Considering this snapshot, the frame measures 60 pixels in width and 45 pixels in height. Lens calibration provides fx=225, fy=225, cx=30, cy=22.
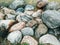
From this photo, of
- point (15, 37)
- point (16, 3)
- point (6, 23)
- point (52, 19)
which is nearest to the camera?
point (15, 37)

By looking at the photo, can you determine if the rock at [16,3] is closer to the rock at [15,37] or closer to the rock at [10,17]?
the rock at [10,17]

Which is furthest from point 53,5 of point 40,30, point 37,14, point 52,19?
point 40,30

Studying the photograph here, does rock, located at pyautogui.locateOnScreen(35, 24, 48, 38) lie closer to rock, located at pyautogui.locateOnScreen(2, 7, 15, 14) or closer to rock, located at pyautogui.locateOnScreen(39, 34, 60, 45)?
rock, located at pyautogui.locateOnScreen(39, 34, 60, 45)

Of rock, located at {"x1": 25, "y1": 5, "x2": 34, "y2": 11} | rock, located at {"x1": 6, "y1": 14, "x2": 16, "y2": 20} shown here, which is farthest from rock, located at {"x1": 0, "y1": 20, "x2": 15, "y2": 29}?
rock, located at {"x1": 25, "y1": 5, "x2": 34, "y2": 11}

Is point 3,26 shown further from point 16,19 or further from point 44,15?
point 44,15

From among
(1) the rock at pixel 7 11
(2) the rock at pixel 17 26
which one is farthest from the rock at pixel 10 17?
(2) the rock at pixel 17 26

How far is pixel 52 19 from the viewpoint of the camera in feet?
18.9

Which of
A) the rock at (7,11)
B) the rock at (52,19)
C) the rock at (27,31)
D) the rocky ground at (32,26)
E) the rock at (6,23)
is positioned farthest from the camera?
the rock at (7,11)

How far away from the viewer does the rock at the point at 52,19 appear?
571 centimetres

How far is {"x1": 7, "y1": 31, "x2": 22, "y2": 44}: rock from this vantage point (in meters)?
5.60

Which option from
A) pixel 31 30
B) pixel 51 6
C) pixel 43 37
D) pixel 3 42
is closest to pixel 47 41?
pixel 43 37

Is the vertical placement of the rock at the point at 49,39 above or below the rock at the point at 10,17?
below

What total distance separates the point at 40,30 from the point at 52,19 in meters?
0.43

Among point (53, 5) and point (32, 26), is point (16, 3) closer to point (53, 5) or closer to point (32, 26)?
point (53, 5)
